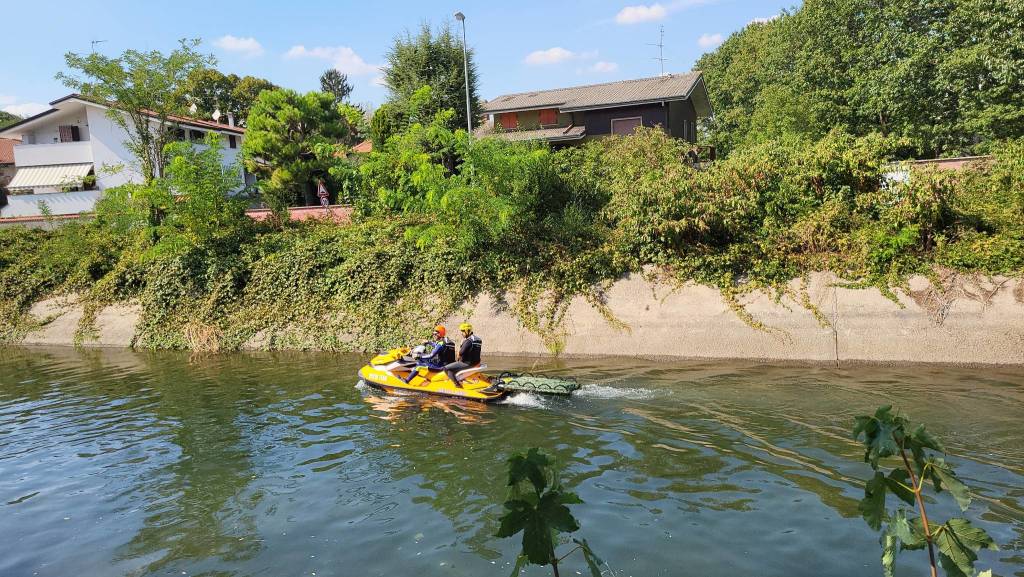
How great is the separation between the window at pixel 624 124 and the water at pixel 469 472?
74.8 feet

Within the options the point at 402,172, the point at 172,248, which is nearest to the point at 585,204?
the point at 402,172

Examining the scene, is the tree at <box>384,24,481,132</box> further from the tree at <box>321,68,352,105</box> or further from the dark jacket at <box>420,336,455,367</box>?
the tree at <box>321,68,352,105</box>

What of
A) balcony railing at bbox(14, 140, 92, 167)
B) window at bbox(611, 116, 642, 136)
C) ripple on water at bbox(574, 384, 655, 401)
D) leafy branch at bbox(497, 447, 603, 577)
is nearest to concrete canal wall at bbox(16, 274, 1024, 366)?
ripple on water at bbox(574, 384, 655, 401)

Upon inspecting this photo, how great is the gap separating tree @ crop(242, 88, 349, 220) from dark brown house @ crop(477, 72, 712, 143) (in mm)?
8951

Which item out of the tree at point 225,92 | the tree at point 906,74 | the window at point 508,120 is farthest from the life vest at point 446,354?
the tree at point 225,92

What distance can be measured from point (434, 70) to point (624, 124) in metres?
11.2

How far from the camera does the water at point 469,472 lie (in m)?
7.68

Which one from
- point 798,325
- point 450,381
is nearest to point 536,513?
point 450,381

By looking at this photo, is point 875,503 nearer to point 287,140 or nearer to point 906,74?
point 906,74

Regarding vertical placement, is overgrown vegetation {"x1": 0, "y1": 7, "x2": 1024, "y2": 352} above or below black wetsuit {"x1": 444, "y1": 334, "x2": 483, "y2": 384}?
above

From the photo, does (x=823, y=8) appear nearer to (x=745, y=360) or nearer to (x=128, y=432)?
(x=745, y=360)

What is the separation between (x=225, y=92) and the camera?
59.9 meters

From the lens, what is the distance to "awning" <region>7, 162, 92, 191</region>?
123 ft

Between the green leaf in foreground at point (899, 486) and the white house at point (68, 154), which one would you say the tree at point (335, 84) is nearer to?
the white house at point (68, 154)
